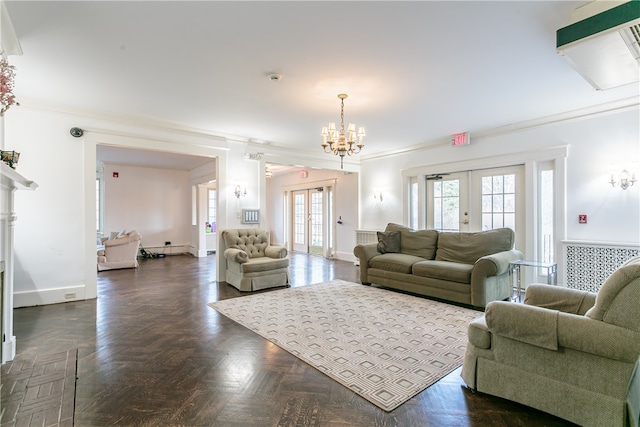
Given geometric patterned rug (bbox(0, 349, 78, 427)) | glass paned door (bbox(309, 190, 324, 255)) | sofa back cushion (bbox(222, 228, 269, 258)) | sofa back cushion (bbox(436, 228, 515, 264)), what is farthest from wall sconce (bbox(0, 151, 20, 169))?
glass paned door (bbox(309, 190, 324, 255))

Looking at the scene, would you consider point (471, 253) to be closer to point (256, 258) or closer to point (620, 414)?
A: point (620, 414)

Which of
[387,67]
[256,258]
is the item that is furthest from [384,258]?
[387,67]

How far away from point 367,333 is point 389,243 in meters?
2.51

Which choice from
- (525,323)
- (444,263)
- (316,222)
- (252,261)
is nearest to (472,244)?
(444,263)

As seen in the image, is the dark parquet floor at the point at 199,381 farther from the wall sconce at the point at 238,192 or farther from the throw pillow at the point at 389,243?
the throw pillow at the point at 389,243

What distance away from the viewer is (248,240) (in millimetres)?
5426

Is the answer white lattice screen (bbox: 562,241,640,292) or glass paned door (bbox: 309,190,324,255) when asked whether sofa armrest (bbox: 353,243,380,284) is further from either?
glass paned door (bbox: 309,190,324,255)

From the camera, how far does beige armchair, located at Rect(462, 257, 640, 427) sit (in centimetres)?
160

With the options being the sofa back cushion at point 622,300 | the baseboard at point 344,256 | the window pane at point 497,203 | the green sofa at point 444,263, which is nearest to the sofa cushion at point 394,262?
the green sofa at point 444,263

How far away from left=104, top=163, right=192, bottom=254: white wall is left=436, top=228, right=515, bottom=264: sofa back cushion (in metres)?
7.64

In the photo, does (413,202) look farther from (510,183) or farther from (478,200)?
(510,183)

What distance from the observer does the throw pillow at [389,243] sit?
212 inches

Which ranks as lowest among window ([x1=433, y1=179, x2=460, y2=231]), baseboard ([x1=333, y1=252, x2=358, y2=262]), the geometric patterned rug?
the geometric patterned rug

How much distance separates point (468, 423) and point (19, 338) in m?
3.93
